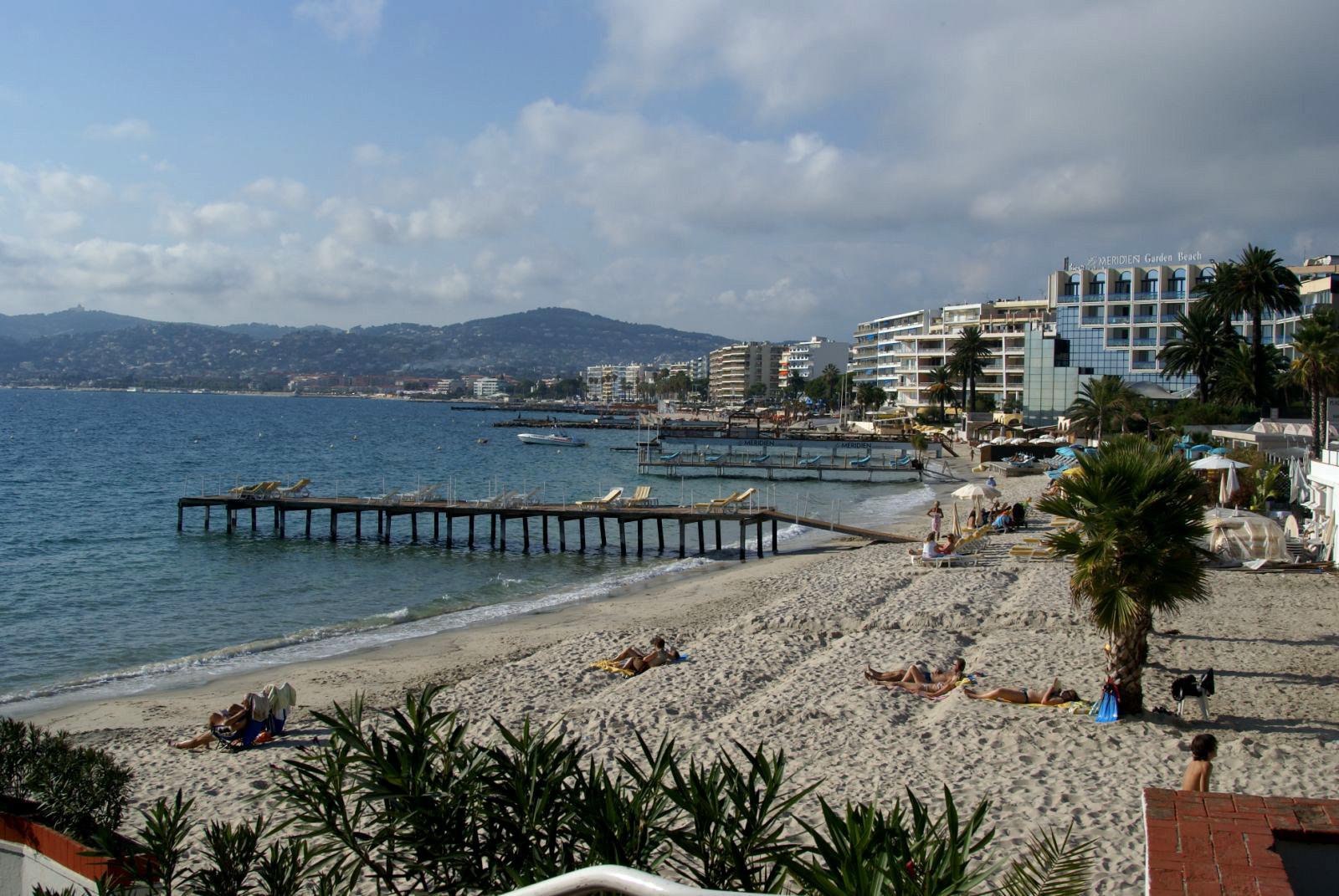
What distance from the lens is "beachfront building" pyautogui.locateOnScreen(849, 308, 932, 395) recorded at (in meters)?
132

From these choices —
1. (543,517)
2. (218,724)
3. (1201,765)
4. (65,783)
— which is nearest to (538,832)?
(65,783)

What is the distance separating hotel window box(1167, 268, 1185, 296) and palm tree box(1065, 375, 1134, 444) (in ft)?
80.3

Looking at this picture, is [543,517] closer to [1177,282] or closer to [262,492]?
[262,492]

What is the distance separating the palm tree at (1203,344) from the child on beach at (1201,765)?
57389mm

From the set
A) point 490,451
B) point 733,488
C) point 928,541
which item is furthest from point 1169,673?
point 490,451

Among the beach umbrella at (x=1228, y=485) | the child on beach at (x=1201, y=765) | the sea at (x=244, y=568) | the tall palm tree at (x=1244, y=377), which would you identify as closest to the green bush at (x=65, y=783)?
the child on beach at (x=1201, y=765)

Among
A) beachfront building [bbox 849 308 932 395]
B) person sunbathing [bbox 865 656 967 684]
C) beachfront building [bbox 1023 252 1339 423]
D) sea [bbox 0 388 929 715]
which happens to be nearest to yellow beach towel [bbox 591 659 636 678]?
person sunbathing [bbox 865 656 967 684]

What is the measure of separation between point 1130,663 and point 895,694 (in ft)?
11.3

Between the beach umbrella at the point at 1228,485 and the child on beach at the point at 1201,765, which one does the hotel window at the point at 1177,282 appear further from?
the child on beach at the point at 1201,765

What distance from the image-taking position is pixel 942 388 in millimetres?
99812

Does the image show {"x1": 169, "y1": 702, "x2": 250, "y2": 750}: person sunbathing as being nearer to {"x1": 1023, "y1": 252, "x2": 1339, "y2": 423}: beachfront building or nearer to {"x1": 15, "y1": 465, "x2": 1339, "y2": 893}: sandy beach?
{"x1": 15, "y1": 465, "x2": 1339, "y2": 893}: sandy beach

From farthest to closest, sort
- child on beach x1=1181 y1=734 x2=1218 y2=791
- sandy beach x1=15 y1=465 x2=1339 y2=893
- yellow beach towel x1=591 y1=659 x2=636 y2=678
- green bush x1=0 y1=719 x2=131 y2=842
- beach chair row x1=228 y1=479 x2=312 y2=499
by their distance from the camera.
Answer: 1. beach chair row x1=228 y1=479 x2=312 y2=499
2. yellow beach towel x1=591 y1=659 x2=636 y2=678
3. sandy beach x1=15 y1=465 x2=1339 y2=893
4. child on beach x1=1181 y1=734 x2=1218 y2=791
5. green bush x1=0 y1=719 x2=131 y2=842

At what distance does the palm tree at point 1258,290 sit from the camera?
170 feet

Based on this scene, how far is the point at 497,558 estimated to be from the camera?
36531 mm
